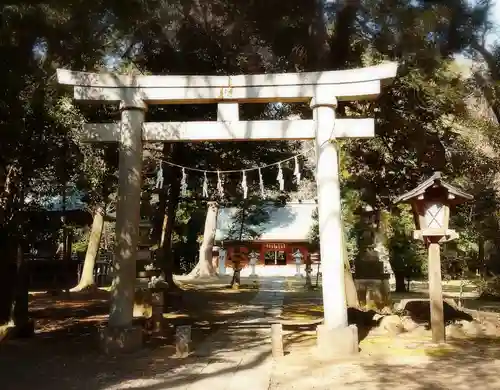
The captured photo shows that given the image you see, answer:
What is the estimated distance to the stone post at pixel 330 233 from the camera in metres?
8.00

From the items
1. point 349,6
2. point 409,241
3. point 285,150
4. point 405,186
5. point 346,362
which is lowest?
point 346,362

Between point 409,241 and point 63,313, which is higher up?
point 409,241

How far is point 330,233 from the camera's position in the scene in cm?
845

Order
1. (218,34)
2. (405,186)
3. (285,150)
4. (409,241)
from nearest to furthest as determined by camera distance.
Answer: (218,34)
(405,186)
(285,150)
(409,241)

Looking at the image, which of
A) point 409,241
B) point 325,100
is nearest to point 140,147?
point 325,100

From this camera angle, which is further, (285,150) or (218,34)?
(285,150)

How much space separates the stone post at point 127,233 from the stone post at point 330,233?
3217 millimetres

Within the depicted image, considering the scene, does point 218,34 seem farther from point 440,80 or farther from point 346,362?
point 346,362

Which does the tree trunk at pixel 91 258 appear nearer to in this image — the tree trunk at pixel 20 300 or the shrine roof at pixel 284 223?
the tree trunk at pixel 20 300

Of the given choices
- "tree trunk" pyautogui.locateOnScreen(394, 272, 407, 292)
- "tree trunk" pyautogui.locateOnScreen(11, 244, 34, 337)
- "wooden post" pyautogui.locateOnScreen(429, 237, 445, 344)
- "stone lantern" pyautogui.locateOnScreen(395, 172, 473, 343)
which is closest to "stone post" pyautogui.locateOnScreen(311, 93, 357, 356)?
"stone lantern" pyautogui.locateOnScreen(395, 172, 473, 343)

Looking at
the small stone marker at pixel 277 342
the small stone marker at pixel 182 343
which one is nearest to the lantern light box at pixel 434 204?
the small stone marker at pixel 277 342

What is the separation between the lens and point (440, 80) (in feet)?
35.3

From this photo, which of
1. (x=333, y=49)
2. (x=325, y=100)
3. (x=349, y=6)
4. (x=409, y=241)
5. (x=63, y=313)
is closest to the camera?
(x=325, y=100)

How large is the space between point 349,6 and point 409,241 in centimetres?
1388
